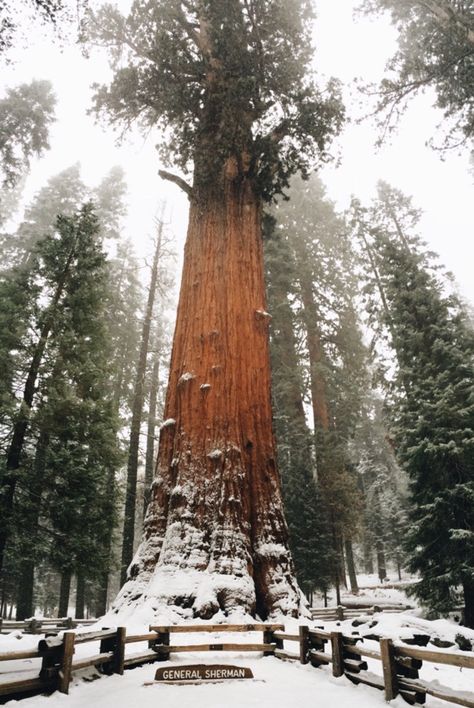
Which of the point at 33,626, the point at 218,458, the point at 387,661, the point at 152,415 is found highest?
the point at 152,415

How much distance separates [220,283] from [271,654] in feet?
20.4

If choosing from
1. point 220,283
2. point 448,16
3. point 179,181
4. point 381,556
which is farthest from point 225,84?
point 381,556

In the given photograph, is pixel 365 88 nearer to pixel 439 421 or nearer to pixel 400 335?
pixel 400 335

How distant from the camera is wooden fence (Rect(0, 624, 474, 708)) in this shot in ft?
11.4

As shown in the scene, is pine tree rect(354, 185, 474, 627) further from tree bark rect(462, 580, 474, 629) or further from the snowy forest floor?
the snowy forest floor

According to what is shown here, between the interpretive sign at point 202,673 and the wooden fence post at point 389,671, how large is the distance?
1.40m

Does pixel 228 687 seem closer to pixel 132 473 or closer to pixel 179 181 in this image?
pixel 179 181

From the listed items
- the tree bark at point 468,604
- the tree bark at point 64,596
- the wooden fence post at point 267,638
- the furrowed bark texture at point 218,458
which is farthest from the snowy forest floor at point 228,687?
the tree bark at point 64,596

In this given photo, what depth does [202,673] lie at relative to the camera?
4395mm

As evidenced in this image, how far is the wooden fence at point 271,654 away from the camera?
3488 mm

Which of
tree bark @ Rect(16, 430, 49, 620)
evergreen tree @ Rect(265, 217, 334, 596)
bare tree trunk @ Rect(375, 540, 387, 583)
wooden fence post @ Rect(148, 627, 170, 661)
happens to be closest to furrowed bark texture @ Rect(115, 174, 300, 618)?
wooden fence post @ Rect(148, 627, 170, 661)

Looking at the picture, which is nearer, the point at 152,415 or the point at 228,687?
the point at 228,687

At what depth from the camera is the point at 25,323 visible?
11.7 metres

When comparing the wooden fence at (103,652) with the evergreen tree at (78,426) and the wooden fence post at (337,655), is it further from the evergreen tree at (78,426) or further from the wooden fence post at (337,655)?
the evergreen tree at (78,426)
